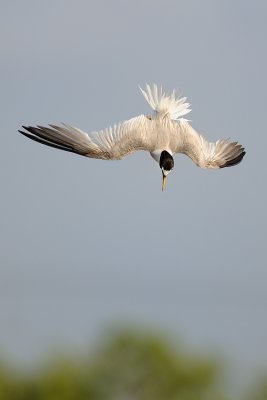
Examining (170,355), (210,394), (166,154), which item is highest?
(170,355)

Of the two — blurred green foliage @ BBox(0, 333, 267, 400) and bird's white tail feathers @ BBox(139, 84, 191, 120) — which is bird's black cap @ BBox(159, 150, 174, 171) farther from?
blurred green foliage @ BBox(0, 333, 267, 400)

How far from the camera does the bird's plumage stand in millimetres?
20156

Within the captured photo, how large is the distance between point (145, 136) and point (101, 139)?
741 millimetres

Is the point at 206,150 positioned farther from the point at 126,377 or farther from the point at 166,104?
the point at 126,377

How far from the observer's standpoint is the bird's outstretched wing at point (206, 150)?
20.6 metres

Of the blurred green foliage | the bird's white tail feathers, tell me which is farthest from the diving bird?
the blurred green foliage

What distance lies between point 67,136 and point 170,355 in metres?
28.8

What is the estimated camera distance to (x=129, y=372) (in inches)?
1813

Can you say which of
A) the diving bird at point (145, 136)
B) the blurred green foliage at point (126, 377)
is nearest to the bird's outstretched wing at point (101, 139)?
the diving bird at point (145, 136)

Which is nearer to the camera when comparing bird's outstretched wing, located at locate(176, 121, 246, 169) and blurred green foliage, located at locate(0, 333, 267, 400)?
bird's outstretched wing, located at locate(176, 121, 246, 169)

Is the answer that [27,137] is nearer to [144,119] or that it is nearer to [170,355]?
[144,119]

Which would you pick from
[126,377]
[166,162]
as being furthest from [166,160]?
[126,377]

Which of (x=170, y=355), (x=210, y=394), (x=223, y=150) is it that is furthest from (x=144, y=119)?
(x=170, y=355)

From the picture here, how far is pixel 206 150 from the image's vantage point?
21.6 metres
